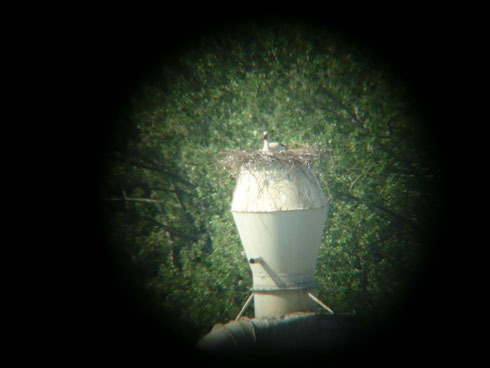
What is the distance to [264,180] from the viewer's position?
5621 mm

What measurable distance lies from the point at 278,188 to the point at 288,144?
9.69 feet

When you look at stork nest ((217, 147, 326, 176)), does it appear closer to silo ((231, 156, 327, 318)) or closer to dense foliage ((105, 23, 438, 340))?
silo ((231, 156, 327, 318))

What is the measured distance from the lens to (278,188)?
555 centimetres

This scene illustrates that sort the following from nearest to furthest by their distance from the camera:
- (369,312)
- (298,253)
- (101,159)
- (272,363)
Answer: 1. (272,363)
2. (298,253)
3. (369,312)
4. (101,159)

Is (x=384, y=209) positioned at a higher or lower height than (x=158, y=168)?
lower

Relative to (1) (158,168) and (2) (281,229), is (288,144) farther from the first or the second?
(1) (158,168)

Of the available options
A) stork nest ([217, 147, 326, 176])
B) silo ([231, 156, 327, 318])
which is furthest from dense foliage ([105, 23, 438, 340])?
silo ([231, 156, 327, 318])

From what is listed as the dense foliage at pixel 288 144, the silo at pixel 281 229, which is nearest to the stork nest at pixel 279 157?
the silo at pixel 281 229

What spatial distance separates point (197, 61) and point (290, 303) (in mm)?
6100

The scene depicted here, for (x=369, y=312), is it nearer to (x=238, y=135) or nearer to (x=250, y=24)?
(x=238, y=135)

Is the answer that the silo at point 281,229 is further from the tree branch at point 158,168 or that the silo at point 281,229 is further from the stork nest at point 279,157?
the tree branch at point 158,168

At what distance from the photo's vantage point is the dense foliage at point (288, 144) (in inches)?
339

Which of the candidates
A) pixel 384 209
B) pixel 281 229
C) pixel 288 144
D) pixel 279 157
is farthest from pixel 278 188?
pixel 384 209

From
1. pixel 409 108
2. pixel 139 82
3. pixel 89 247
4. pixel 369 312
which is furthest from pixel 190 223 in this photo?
pixel 409 108
